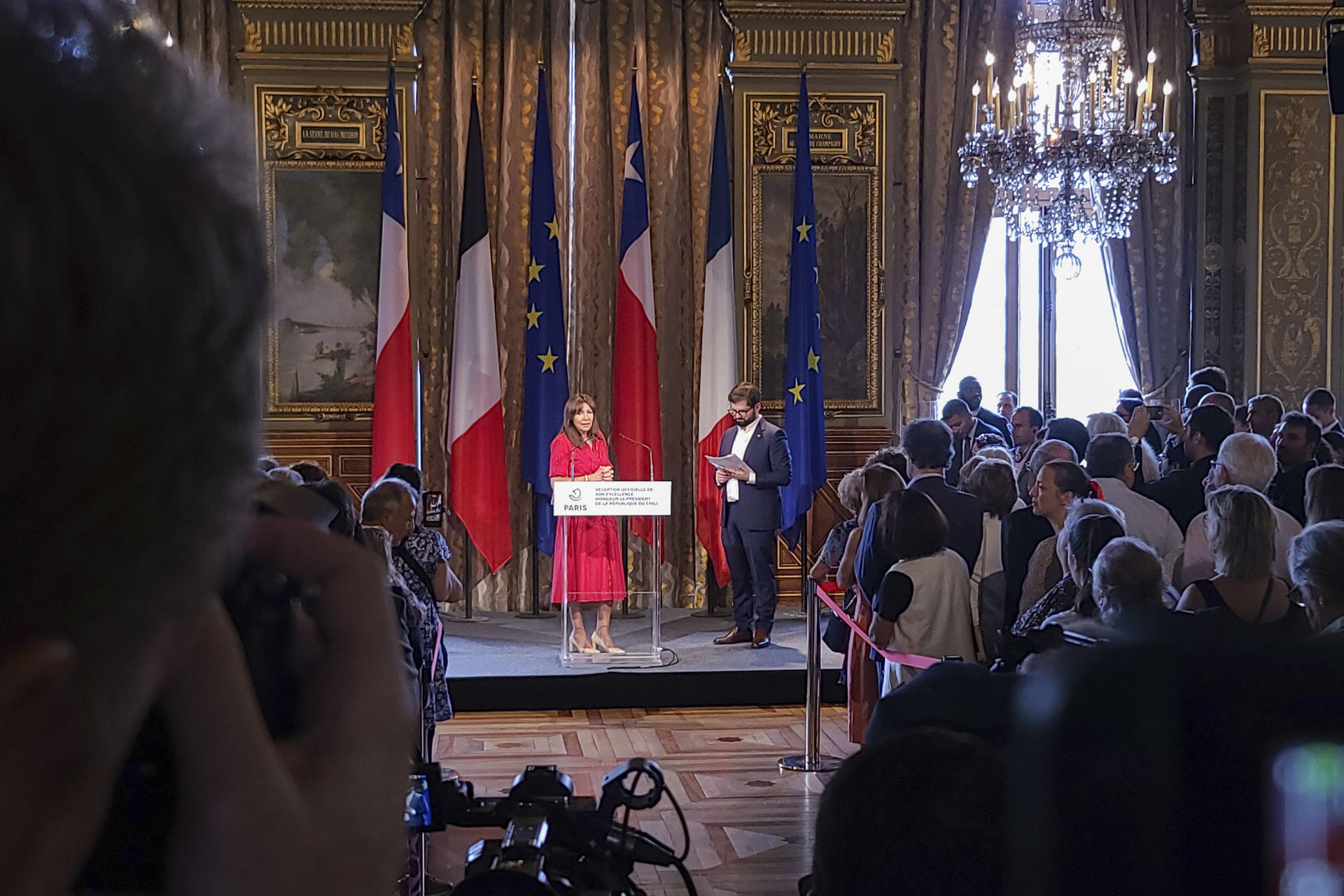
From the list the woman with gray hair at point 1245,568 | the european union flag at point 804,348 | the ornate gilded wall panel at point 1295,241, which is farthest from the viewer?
the ornate gilded wall panel at point 1295,241

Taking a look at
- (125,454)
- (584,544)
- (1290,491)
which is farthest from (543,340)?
(125,454)

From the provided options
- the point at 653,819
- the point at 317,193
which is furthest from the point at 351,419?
the point at 653,819

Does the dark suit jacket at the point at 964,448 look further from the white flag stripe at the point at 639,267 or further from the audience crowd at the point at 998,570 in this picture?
the white flag stripe at the point at 639,267

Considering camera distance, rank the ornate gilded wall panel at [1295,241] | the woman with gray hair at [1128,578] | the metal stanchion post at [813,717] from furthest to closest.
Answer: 1. the ornate gilded wall panel at [1295,241]
2. the metal stanchion post at [813,717]
3. the woman with gray hair at [1128,578]

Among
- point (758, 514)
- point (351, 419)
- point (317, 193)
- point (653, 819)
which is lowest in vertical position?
point (653, 819)

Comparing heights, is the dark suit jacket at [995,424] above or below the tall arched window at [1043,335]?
below

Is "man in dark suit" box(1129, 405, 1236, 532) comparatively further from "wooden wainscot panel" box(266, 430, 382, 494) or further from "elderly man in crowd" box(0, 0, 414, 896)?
"elderly man in crowd" box(0, 0, 414, 896)

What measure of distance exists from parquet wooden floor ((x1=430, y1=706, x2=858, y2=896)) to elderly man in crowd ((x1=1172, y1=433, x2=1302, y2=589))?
1801 mm

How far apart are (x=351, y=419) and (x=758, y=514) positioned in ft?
10.2

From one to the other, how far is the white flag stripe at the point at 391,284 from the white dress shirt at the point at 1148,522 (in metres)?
5.20

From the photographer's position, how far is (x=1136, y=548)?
3607 mm

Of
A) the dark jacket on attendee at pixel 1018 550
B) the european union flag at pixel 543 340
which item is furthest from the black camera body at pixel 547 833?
the european union flag at pixel 543 340

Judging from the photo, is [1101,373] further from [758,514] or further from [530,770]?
[530,770]

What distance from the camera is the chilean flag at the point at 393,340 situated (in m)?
9.00
